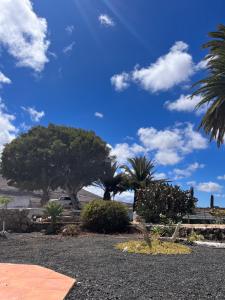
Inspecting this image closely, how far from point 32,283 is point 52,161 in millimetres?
50407

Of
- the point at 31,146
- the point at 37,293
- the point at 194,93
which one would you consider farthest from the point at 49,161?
the point at 37,293

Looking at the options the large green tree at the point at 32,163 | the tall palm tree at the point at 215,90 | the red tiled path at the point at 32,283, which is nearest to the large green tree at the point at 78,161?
the large green tree at the point at 32,163

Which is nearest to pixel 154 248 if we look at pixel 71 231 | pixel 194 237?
pixel 194 237

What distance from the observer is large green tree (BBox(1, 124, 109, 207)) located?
56062mm

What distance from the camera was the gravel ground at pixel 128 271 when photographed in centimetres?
640

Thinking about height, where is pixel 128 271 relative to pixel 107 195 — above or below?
below

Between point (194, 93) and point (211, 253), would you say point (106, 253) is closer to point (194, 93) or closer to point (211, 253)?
point (211, 253)

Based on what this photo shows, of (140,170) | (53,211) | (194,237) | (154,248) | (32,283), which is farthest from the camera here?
(140,170)

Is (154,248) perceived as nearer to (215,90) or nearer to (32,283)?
(32,283)

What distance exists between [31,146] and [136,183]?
19.5 m

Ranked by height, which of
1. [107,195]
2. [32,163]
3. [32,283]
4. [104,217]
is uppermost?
[32,163]

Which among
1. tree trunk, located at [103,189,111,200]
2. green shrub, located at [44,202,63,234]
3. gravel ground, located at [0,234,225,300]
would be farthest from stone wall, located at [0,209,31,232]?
tree trunk, located at [103,189,111,200]

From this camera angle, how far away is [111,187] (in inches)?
2280

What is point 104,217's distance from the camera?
1875 cm
